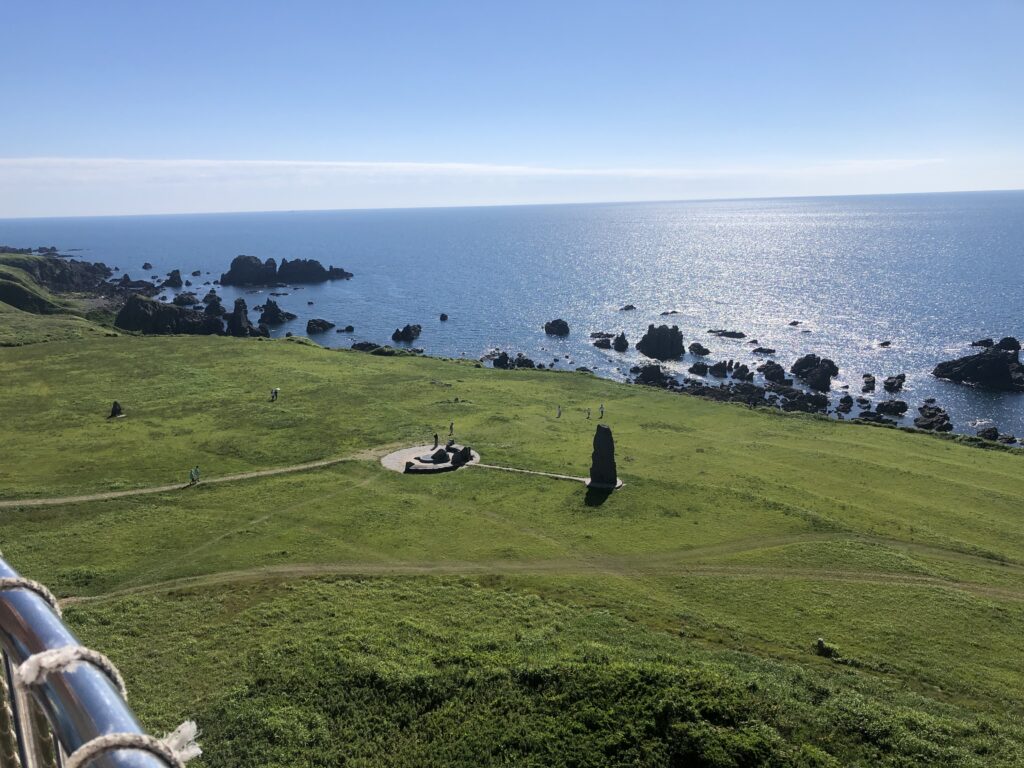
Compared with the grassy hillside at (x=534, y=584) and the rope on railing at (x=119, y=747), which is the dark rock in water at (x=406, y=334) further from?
the rope on railing at (x=119, y=747)

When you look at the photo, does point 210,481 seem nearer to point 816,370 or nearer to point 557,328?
point 816,370

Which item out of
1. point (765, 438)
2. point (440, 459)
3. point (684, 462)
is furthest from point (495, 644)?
point (765, 438)

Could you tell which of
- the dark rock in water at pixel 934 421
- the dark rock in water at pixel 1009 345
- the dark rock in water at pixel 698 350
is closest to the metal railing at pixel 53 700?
the dark rock in water at pixel 934 421

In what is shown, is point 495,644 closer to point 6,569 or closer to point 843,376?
point 6,569

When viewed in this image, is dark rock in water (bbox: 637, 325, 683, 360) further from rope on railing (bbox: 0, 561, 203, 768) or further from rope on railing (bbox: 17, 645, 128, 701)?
rope on railing (bbox: 17, 645, 128, 701)

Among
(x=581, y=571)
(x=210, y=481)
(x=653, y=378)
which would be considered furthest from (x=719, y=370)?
(x=210, y=481)

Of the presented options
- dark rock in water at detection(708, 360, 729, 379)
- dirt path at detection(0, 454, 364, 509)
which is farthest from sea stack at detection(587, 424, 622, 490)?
dark rock in water at detection(708, 360, 729, 379)
